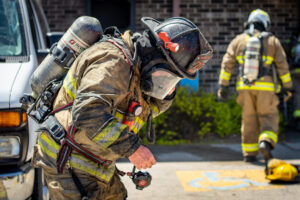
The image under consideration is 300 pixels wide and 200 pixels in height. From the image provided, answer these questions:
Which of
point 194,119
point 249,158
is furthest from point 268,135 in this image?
point 194,119

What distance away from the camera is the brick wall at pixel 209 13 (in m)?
8.44

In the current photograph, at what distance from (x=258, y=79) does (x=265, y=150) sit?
1.02m

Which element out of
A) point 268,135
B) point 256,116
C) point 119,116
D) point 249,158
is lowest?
point 249,158

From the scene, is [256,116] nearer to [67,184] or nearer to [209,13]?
[209,13]

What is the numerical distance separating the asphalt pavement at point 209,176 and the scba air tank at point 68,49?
2269mm

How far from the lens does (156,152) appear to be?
6.60m

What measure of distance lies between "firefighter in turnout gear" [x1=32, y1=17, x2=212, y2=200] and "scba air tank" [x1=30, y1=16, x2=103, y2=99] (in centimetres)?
11

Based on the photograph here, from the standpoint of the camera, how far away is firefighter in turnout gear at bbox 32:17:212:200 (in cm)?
216

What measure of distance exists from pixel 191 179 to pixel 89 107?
323 cm

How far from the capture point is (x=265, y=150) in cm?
536

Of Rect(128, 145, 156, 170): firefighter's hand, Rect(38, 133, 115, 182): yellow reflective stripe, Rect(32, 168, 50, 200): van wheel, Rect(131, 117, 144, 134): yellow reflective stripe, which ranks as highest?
Rect(131, 117, 144, 134): yellow reflective stripe

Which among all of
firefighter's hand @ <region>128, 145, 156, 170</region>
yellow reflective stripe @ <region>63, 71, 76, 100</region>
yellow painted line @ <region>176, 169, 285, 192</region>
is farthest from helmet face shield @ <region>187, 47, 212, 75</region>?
yellow painted line @ <region>176, 169, 285, 192</region>

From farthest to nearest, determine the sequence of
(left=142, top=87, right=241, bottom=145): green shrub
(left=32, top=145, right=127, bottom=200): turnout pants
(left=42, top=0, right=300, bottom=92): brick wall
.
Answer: (left=42, top=0, right=300, bottom=92): brick wall, (left=142, top=87, right=241, bottom=145): green shrub, (left=32, top=145, right=127, bottom=200): turnout pants

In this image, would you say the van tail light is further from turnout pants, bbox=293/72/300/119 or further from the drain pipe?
turnout pants, bbox=293/72/300/119
